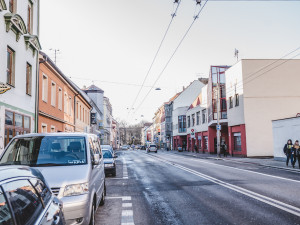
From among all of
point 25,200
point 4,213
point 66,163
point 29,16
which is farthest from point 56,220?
point 29,16

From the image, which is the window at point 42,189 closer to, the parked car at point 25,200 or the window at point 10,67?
the parked car at point 25,200

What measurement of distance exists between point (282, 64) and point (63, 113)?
21714mm

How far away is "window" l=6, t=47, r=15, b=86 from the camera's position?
13289 millimetres

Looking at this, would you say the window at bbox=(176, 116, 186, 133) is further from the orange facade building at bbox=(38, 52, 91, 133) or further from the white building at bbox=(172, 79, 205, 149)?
the orange facade building at bbox=(38, 52, 91, 133)

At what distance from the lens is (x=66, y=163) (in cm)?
564

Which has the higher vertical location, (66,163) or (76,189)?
(66,163)

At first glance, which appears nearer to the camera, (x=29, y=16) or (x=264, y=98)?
(x=29, y=16)

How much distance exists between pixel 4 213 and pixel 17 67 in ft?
43.0

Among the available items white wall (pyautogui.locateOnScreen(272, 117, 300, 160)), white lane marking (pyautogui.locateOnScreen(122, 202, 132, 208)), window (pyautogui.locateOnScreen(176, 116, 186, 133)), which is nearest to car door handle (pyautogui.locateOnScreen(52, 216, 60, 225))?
white lane marking (pyautogui.locateOnScreen(122, 202, 132, 208))

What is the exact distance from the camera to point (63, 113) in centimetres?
2486

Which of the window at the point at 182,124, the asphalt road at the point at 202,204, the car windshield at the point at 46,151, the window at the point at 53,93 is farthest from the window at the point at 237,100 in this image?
the window at the point at 182,124

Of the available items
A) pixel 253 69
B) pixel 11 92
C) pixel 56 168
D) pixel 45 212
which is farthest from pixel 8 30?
pixel 253 69

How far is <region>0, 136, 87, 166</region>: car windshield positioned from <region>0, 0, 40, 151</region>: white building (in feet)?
18.5

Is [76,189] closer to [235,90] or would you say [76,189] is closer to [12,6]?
[12,6]
